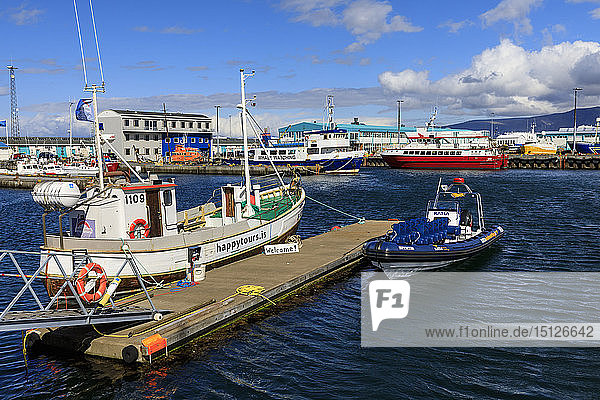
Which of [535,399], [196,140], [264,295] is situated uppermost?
[196,140]

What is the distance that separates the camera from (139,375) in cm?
1283

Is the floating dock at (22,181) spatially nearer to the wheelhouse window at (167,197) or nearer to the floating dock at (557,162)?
the wheelhouse window at (167,197)

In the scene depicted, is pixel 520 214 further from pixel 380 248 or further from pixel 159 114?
pixel 159 114

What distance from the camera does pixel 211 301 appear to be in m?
16.1

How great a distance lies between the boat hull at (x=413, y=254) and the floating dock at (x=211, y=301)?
1742 millimetres

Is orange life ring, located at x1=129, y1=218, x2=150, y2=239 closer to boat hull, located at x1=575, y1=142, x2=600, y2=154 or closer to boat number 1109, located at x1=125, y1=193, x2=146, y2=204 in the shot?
boat number 1109, located at x1=125, y1=193, x2=146, y2=204

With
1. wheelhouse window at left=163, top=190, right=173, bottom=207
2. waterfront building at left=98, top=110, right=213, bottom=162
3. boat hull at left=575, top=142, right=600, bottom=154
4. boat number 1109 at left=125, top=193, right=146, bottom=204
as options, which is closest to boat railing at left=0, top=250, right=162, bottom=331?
boat number 1109 at left=125, top=193, right=146, bottom=204

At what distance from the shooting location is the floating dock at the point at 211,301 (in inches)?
533

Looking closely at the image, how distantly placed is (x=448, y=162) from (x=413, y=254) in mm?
82547

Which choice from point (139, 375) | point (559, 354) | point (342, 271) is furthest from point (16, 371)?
point (559, 354)

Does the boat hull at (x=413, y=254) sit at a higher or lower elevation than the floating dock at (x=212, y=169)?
lower

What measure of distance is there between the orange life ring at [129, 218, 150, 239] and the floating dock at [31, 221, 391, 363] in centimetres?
240

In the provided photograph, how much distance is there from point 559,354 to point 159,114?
113 meters

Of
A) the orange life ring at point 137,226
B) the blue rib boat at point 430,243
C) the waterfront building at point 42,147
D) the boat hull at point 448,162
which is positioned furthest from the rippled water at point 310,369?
the waterfront building at point 42,147
